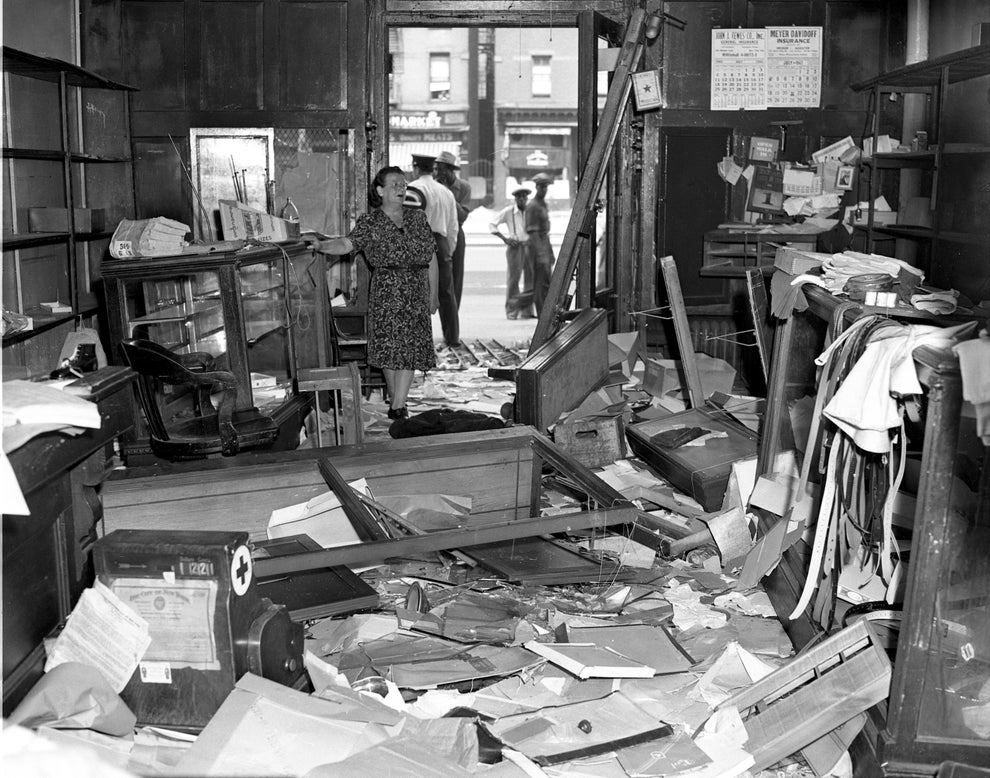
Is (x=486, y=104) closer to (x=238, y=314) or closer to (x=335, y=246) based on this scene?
(x=335, y=246)

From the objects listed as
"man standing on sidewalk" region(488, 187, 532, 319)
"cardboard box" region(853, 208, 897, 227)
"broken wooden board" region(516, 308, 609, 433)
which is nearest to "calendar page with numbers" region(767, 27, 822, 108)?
"cardboard box" region(853, 208, 897, 227)

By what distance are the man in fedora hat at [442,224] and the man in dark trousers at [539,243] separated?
2.05 meters

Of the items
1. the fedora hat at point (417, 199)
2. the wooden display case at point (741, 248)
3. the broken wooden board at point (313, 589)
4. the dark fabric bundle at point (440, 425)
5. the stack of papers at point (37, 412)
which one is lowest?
the broken wooden board at point (313, 589)

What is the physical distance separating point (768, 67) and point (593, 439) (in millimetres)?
3853

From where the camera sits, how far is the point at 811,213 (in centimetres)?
877

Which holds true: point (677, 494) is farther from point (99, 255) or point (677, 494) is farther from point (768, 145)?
point (99, 255)

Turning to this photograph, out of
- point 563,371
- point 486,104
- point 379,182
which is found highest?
point 486,104

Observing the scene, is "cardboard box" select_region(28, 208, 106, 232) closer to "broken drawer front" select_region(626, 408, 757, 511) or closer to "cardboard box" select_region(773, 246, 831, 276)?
"broken drawer front" select_region(626, 408, 757, 511)

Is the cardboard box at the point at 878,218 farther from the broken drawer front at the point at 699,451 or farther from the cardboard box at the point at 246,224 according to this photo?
the cardboard box at the point at 246,224

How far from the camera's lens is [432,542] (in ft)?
13.9

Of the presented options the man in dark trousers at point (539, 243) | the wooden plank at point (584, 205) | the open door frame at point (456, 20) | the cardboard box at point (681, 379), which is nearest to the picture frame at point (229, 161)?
the open door frame at point (456, 20)

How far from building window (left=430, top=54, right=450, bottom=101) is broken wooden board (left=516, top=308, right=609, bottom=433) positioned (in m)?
21.5

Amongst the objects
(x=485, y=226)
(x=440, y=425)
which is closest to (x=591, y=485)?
(x=440, y=425)

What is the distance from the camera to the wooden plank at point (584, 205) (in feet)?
24.8
